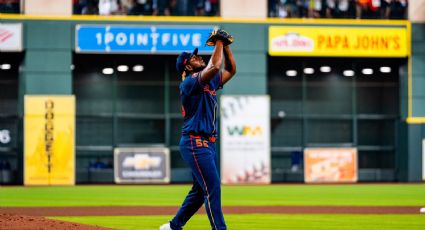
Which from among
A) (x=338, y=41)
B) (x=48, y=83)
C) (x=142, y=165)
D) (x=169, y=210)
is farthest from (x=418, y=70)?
(x=169, y=210)

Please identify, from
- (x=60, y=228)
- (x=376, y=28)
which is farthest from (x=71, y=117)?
A: (x=60, y=228)

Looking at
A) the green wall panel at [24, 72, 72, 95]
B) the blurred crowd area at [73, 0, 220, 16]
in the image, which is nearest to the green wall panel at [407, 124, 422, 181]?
the blurred crowd area at [73, 0, 220, 16]

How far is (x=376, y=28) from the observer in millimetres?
36938

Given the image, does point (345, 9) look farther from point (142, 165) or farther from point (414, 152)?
point (142, 165)

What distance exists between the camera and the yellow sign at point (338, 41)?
3634 centimetres

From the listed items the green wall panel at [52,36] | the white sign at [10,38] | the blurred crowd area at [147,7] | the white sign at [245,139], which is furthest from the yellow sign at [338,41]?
the white sign at [10,38]

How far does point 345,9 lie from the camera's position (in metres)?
37.8

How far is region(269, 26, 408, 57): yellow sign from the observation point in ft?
119

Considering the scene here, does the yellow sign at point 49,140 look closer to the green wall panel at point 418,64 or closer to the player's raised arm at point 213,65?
the green wall panel at point 418,64

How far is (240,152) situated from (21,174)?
28.3 ft

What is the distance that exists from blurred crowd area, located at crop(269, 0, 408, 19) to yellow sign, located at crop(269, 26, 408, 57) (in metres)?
1.00

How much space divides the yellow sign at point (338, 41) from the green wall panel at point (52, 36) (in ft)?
26.3

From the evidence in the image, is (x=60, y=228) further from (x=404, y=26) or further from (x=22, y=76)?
(x=404, y=26)

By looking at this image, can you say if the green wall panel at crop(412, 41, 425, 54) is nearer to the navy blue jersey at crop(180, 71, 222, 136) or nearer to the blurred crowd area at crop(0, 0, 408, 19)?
the blurred crowd area at crop(0, 0, 408, 19)
